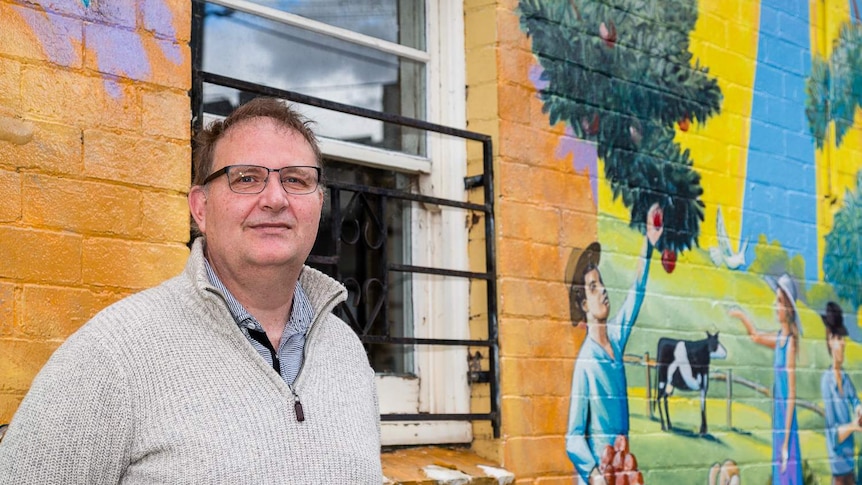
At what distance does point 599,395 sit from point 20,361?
6.82 feet

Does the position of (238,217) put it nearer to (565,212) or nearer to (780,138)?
(565,212)

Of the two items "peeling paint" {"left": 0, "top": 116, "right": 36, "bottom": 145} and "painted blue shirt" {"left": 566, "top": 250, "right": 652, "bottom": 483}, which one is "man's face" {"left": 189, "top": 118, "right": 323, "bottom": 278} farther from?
"painted blue shirt" {"left": 566, "top": 250, "right": 652, "bottom": 483}

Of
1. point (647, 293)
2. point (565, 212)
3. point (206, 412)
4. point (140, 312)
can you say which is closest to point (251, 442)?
point (206, 412)

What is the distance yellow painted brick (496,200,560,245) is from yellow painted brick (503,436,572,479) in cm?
63

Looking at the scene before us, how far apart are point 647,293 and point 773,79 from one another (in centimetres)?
124

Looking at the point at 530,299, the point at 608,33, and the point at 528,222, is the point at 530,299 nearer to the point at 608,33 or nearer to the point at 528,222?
the point at 528,222

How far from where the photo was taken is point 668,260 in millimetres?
4523

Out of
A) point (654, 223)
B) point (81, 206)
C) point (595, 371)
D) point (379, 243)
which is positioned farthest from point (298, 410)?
point (654, 223)

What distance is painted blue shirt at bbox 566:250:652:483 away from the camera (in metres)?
4.09

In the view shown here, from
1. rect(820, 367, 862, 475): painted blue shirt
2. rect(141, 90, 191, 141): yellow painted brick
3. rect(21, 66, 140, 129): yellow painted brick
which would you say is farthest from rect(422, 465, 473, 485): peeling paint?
rect(820, 367, 862, 475): painted blue shirt

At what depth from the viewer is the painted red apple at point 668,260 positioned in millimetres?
4500

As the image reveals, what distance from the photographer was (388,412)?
147 inches

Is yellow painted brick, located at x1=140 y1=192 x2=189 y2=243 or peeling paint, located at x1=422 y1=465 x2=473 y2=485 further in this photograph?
peeling paint, located at x1=422 y1=465 x2=473 y2=485

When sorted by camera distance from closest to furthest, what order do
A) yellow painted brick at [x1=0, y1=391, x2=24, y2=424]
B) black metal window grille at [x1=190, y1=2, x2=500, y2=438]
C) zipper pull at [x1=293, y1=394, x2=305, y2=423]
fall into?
zipper pull at [x1=293, y1=394, x2=305, y2=423]
yellow painted brick at [x1=0, y1=391, x2=24, y2=424]
black metal window grille at [x1=190, y1=2, x2=500, y2=438]
